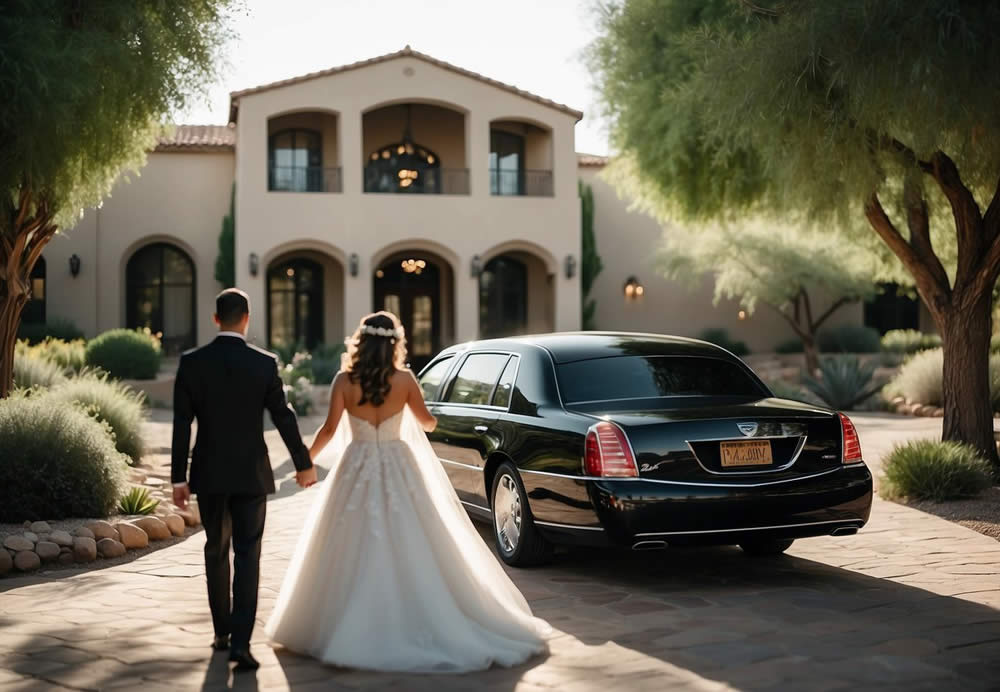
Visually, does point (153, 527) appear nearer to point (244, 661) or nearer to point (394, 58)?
point (244, 661)

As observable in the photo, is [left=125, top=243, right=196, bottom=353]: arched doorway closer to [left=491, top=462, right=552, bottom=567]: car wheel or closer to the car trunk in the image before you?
[left=491, top=462, right=552, bottom=567]: car wheel

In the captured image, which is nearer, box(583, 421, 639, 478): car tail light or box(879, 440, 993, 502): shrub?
box(583, 421, 639, 478): car tail light

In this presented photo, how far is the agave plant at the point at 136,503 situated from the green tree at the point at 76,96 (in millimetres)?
2872

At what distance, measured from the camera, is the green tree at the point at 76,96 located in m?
9.26

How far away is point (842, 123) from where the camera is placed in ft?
31.4

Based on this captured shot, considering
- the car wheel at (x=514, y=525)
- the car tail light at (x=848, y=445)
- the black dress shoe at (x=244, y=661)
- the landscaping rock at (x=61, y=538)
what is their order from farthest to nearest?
1. the landscaping rock at (x=61, y=538)
2. the car wheel at (x=514, y=525)
3. the car tail light at (x=848, y=445)
4. the black dress shoe at (x=244, y=661)

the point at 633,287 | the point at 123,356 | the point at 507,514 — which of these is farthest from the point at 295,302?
the point at 507,514

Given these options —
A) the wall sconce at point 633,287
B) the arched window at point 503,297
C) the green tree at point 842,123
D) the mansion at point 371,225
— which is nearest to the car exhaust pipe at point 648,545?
the green tree at point 842,123

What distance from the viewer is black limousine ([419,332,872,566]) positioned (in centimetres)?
639

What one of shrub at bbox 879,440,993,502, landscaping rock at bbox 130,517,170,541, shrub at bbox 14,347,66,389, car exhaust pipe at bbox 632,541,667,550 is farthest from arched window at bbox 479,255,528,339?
car exhaust pipe at bbox 632,541,667,550

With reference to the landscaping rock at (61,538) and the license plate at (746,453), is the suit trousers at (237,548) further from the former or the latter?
the landscaping rock at (61,538)

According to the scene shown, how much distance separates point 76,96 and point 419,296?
67.0 feet

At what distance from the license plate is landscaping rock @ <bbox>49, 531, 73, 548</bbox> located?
4789 mm

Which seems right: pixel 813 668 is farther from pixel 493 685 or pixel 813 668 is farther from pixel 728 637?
pixel 493 685
